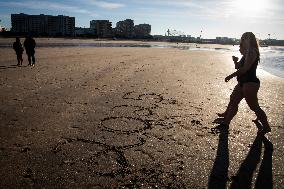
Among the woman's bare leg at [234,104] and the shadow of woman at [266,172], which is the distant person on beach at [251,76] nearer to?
the woman's bare leg at [234,104]

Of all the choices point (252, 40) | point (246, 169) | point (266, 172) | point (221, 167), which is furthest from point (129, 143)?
point (252, 40)

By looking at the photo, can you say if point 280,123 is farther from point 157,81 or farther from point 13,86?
A: point 13,86

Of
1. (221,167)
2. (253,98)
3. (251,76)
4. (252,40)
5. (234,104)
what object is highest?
(252,40)

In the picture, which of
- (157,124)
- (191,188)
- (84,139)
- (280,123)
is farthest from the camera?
(280,123)

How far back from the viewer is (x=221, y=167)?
14.6 ft

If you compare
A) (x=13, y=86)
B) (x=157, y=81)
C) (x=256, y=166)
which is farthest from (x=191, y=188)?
(x=157, y=81)

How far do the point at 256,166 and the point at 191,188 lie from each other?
4.19 ft

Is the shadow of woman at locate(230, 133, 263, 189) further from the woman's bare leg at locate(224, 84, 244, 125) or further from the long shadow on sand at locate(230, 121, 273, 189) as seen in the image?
the woman's bare leg at locate(224, 84, 244, 125)

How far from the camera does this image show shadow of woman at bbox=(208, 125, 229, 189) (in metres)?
3.93

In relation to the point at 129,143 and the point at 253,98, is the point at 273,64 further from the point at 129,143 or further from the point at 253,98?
the point at 129,143

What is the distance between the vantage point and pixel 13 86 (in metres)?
10.4

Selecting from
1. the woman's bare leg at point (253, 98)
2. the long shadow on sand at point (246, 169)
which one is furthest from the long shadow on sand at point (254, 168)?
the woman's bare leg at point (253, 98)

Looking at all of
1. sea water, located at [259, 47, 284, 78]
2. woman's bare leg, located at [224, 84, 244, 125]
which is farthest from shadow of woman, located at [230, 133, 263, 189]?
sea water, located at [259, 47, 284, 78]

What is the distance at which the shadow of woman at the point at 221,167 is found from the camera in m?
3.93
